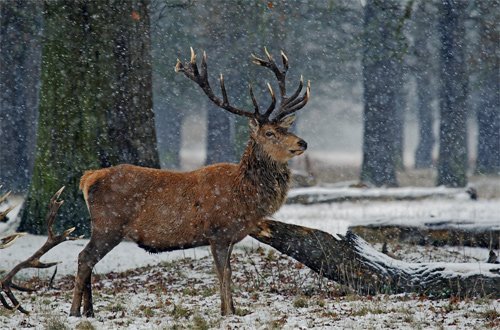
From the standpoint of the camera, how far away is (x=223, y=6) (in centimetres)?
2217

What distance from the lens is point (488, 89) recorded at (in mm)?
30875

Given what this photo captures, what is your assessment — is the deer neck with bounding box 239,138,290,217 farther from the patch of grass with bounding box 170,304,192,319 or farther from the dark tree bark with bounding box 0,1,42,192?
the dark tree bark with bounding box 0,1,42,192

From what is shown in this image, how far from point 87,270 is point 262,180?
6.34ft

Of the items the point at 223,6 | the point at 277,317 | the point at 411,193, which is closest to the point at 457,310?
the point at 277,317

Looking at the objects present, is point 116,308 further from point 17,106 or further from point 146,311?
point 17,106

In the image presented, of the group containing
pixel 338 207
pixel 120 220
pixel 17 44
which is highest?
pixel 17 44

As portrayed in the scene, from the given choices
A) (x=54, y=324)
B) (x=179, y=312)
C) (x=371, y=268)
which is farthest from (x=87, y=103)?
(x=54, y=324)

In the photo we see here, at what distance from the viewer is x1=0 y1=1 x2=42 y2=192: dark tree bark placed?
2250 centimetres

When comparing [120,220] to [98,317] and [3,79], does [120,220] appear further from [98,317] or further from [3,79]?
[3,79]

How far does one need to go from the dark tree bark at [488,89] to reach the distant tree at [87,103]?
12.0 m

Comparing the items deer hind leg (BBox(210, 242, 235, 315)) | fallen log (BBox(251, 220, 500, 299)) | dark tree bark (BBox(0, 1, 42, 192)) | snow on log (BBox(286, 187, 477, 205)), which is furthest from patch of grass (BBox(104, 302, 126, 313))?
dark tree bark (BBox(0, 1, 42, 192))

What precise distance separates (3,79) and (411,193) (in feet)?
39.1

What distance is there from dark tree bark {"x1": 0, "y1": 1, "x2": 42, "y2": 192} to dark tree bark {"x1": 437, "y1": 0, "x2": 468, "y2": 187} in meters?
11.7

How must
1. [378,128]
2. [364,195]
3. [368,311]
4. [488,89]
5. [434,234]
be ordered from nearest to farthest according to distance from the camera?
[368,311]
[434,234]
[364,195]
[378,128]
[488,89]
